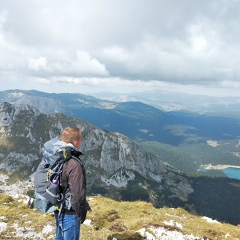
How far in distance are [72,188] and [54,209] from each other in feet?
5.71

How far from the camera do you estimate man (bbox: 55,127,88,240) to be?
426 inches

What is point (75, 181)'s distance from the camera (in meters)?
10.8

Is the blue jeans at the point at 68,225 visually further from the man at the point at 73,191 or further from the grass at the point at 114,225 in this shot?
the grass at the point at 114,225

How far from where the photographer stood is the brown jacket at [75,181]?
10.8m

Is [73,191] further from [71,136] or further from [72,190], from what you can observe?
[71,136]

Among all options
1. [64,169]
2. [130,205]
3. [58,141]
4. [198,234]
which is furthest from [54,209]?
[130,205]

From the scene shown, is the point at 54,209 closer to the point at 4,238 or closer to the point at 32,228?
the point at 4,238

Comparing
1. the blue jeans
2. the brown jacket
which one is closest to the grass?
the blue jeans

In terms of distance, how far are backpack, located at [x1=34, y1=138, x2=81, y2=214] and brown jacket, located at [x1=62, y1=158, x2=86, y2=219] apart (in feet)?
0.92

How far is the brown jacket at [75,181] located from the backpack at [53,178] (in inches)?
11.1

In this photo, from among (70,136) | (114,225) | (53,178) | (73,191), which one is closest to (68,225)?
(73,191)

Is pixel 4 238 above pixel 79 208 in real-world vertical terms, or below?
below

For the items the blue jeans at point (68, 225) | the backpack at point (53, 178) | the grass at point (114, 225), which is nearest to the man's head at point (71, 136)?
the backpack at point (53, 178)

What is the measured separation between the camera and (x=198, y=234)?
19953mm
